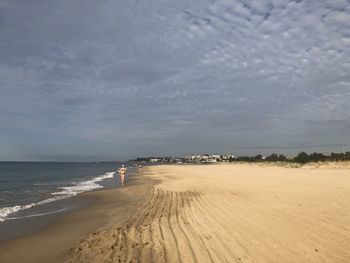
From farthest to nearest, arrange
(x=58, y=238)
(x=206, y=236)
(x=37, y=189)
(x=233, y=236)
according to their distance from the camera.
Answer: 1. (x=37, y=189)
2. (x=58, y=238)
3. (x=206, y=236)
4. (x=233, y=236)

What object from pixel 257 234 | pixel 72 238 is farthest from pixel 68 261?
pixel 257 234

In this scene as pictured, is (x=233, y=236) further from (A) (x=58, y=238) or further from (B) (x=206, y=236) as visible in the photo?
(A) (x=58, y=238)

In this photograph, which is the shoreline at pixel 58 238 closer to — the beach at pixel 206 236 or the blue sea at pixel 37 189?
the beach at pixel 206 236

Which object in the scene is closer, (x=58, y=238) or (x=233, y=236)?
(x=233, y=236)

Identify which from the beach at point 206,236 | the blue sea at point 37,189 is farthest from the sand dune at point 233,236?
the blue sea at point 37,189

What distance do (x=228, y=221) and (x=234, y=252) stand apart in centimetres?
302

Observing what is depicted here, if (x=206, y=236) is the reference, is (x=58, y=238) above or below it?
below

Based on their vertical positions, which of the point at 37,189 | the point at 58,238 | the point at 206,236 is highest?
the point at 206,236

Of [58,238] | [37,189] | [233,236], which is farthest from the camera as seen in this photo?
[37,189]

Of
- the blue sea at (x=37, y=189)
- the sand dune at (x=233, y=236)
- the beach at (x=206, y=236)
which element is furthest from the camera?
the blue sea at (x=37, y=189)

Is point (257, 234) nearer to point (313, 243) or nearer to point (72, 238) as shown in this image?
point (313, 243)

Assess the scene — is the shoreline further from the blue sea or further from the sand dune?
the blue sea

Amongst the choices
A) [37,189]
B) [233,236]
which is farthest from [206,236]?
[37,189]

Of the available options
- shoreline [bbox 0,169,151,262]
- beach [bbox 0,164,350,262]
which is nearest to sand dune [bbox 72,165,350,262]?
beach [bbox 0,164,350,262]
